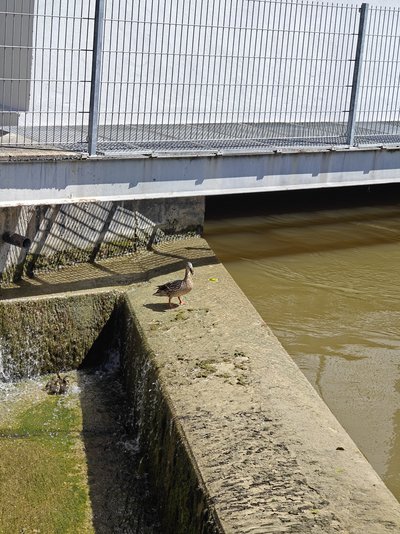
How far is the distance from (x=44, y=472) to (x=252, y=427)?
6.21 ft

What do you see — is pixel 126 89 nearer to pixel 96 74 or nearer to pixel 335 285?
pixel 96 74

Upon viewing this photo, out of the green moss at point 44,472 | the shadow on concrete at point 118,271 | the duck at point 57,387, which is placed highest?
the shadow on concrete at point 118,271

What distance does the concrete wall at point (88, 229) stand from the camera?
1070 centimetres

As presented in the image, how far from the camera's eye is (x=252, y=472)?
6797mm

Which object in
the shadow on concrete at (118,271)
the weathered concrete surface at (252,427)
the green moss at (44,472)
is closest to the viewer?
the weathered concrete surface at (252,427)

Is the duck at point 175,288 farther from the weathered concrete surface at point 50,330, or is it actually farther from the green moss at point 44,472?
the green moss at point 44,472

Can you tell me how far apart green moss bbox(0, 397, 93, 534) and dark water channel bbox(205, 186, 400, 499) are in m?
2.37

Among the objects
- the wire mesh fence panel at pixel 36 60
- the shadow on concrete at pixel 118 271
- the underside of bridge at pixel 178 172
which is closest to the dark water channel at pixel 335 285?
the shadow on concrete at pixel 118 271

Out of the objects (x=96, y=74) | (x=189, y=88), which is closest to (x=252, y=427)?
(x=96, y=74)

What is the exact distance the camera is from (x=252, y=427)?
24.3 feet

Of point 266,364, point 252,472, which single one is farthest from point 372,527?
point 266,364

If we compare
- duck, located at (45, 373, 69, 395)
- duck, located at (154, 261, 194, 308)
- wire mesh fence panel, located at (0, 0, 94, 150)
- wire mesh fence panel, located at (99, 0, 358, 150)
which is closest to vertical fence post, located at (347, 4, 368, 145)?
wire mesh fence panel, located at (99, 0, 358, 150)

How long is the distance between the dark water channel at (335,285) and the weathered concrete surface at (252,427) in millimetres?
827

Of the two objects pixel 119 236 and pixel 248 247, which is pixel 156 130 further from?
pixel 248 247
